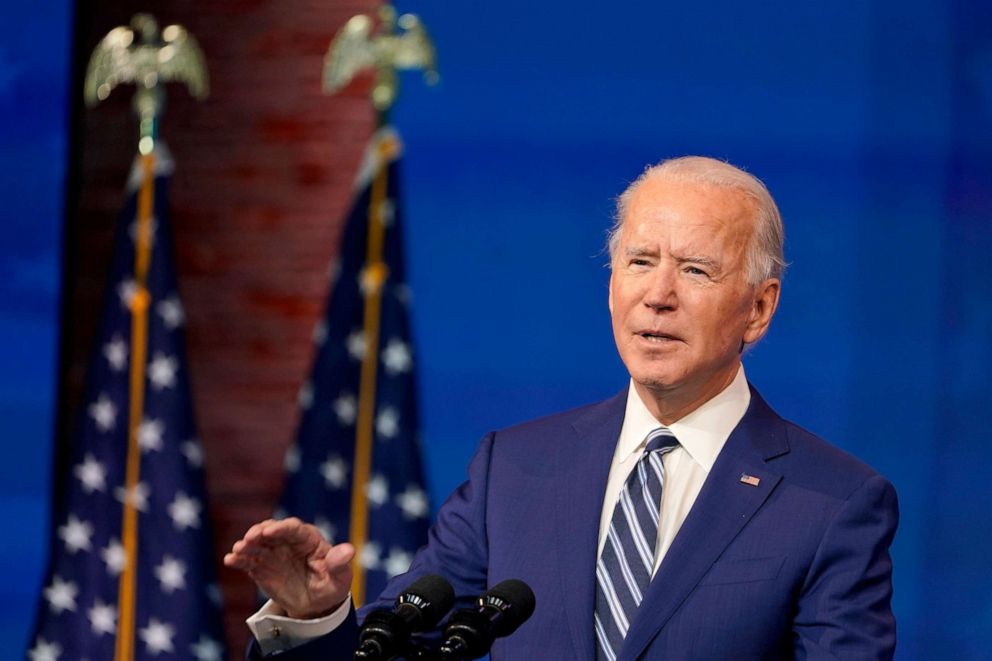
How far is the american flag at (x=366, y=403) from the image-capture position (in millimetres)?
4402

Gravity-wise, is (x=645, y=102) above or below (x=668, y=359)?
above

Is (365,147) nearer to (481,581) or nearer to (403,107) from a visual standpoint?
(403,107)

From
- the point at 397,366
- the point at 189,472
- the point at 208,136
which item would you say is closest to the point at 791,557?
the point at 397,366

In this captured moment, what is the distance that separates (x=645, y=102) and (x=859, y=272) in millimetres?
851

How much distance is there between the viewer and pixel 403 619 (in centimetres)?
153

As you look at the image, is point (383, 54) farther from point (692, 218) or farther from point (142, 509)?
point (692, 218)

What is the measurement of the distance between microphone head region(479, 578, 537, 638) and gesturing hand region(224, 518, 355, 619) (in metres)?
Answer: 0.23

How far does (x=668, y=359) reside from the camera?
6.77 ft

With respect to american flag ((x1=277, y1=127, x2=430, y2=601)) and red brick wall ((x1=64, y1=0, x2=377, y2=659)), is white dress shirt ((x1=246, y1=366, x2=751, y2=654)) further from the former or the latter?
red brick wall ((x1=64, y1=0, x2=377, y2=659))

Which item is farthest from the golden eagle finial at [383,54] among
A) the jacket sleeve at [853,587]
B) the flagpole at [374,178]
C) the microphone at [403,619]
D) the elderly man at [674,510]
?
the microphone at [403,619]

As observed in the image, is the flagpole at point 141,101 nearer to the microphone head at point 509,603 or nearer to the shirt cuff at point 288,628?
the shirt cuff at point 288,628

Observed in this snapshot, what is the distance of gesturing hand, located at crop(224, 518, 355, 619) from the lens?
5.62 feet

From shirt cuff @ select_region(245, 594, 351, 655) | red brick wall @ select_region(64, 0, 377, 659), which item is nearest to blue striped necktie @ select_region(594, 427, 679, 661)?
shirt cuff @ select_region(245, 594, 351, 655)

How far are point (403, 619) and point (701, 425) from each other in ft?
2.42
